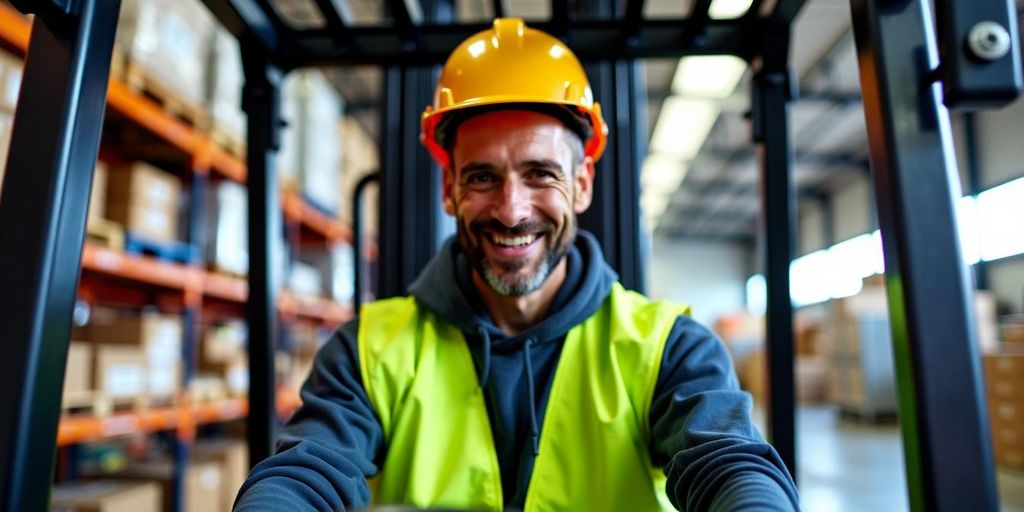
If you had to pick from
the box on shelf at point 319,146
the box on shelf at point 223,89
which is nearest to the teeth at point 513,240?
the box on shelf at point 223,89

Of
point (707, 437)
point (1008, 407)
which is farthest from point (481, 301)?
point (1008, 407)

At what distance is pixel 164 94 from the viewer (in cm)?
406

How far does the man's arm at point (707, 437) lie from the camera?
123 cm

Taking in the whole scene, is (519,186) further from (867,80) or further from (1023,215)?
(1023,215)

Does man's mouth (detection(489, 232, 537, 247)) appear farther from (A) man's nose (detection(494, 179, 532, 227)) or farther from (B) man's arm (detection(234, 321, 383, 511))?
(B) man's arm (detection(234, 321, 383, 511))

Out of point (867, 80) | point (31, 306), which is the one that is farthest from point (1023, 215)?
point (31, 306)

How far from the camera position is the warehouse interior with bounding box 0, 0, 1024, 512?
360cm

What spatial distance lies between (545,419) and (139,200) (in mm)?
3126

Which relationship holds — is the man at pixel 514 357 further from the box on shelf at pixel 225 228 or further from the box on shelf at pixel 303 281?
the box on shelf at pixel 303 281

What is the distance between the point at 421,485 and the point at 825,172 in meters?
16.3

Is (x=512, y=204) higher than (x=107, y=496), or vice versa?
(x=512, y=204)

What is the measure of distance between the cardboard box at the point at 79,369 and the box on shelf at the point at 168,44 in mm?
1424

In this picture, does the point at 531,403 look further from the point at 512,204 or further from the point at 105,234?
the point at 105,234

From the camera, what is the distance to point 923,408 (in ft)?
3.01
